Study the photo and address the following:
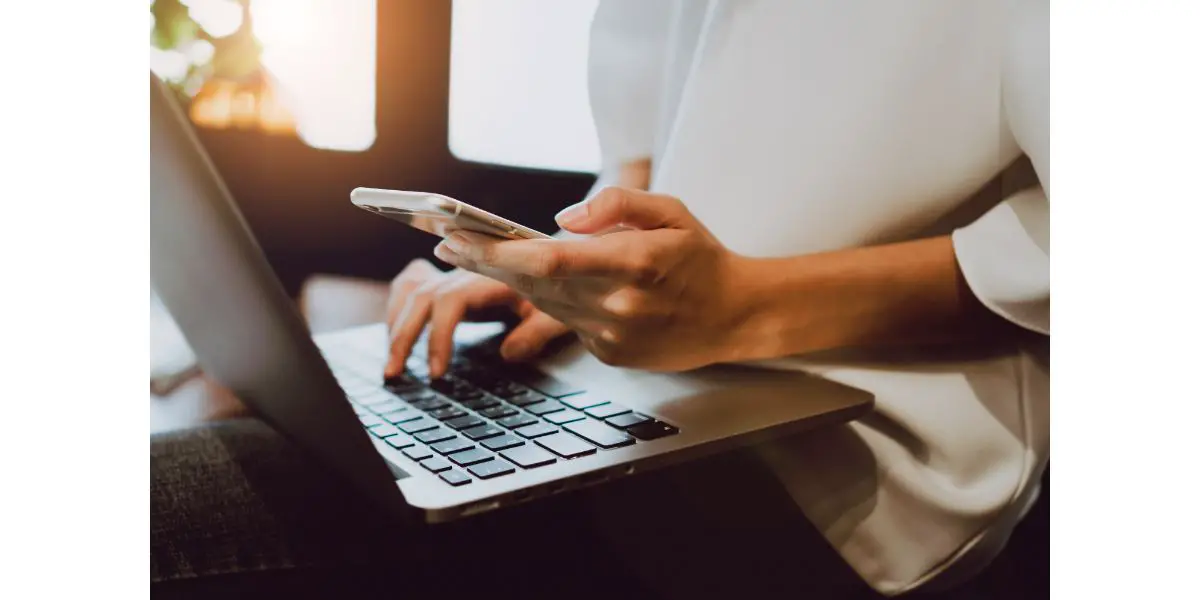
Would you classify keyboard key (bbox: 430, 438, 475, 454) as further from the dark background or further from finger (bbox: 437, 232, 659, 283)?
the dark background

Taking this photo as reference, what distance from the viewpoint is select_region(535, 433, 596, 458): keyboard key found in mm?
450

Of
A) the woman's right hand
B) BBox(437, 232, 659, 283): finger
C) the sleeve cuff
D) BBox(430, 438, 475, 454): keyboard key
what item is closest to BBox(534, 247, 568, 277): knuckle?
BBox(437, 232, 659, 283): finger

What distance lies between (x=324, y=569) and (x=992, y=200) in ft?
1.74

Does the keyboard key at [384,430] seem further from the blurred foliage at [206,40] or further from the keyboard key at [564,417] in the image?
the blurred foliage at [206,40]

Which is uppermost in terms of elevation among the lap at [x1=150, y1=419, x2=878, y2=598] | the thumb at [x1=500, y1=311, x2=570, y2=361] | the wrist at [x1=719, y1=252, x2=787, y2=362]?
the wrist at [x1=719, y1=252, x2=787, y2=362]

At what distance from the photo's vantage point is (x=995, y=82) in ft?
1.98

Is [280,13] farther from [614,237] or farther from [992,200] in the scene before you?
[992,200]

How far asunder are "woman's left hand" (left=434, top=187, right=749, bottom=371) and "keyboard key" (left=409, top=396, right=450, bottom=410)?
3.5 inches
